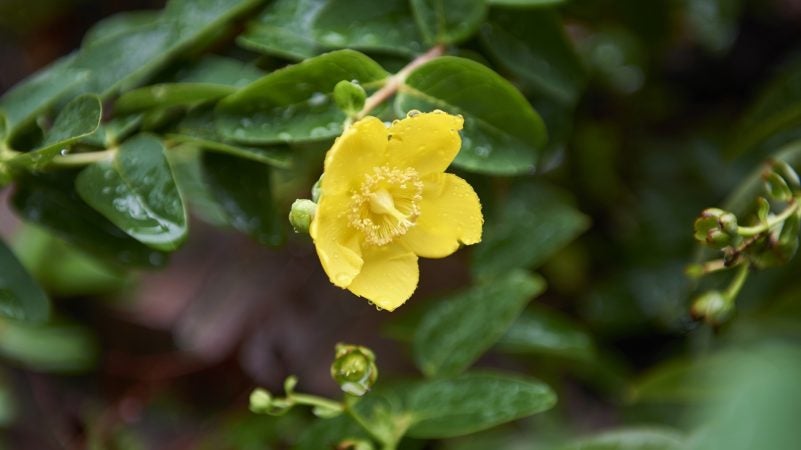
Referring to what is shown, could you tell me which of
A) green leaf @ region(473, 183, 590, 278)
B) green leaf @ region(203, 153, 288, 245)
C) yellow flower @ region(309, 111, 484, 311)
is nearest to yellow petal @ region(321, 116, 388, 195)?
yellow flower @ region(309, 111, 484, 311)

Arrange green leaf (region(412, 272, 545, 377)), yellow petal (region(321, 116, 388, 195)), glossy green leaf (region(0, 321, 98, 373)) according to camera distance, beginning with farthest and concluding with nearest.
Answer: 1. glossy green leaf (region(0, 321, 98, 373))
2. green leaf (region(412, 272, 545, 377))
3. yellow petal (region(321, 116, 388, 195))

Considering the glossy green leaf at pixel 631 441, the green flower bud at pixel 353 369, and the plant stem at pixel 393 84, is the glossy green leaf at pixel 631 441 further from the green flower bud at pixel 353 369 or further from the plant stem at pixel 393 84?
the plant stem at pixel 393 84

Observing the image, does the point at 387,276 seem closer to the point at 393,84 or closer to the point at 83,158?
the point at 393,84

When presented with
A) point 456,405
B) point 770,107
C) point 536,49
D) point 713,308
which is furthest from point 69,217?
point 770,107

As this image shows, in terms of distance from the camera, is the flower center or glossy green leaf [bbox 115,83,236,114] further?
glossy green leaf [bbox 115,83,236,114]

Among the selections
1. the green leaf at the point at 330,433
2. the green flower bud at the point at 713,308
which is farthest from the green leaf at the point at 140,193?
the green flower bud at the point at 713,308

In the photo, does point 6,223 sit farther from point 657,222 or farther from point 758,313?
point 758,313

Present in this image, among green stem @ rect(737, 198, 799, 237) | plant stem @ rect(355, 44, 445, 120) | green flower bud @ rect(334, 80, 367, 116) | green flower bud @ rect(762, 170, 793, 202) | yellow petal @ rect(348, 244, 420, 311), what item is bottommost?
A: yellow petal @ rect(348, 244, 420, 311)

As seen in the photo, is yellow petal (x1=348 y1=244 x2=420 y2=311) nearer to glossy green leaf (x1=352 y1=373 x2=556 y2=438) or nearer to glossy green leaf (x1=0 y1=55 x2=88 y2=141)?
glossy green leaf (x1=352 y1=373 x2=556 y2=438)

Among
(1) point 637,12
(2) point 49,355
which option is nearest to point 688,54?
(1) point 637,12
